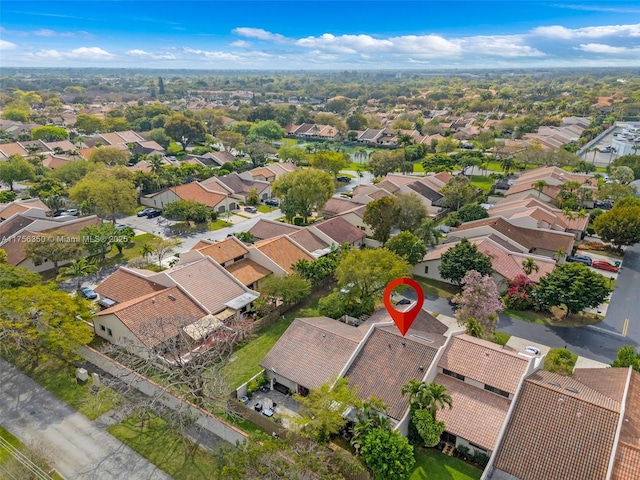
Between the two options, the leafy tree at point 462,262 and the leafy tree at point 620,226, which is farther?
the leafy tree at point 620,226

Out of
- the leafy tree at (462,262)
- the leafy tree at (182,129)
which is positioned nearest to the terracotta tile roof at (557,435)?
the leafy tree at (462,262)

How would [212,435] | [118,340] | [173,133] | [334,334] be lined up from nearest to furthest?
[212,435] < [334,334] < [118,340] < [173,133]

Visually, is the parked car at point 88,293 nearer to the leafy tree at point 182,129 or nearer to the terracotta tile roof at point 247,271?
the terracotta tile roof at point 247,271

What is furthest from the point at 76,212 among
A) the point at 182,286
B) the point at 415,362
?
the point at 415,362

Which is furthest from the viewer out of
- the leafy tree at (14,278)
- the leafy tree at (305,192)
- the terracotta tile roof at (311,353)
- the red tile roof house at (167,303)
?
the leafy tree at (305,192)

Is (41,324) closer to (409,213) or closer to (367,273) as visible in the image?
(367,273)

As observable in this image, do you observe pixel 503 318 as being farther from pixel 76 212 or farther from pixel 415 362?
pixel 76 212

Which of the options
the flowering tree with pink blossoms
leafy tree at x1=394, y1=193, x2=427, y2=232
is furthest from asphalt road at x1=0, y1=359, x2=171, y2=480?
leafy tree at x1=394, y1=193, x2=427, y2=232
